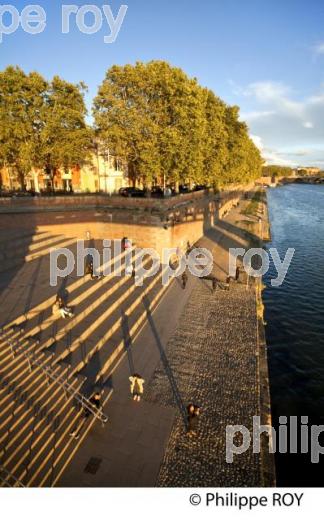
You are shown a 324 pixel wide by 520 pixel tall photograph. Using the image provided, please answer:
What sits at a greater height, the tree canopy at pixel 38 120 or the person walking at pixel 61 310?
Result: the tree canopy at pixel 38 120

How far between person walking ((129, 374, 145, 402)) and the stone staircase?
0.89 m

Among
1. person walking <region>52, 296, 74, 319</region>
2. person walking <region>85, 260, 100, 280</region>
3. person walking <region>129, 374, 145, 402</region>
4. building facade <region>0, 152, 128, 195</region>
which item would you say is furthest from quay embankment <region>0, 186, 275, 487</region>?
building facade <region>0, 152, 128, 195</region>

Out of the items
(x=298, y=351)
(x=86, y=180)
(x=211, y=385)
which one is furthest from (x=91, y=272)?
(x=86, y=180)

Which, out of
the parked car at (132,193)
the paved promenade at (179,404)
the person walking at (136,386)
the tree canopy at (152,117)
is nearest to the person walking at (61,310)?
the paved promenade at (179,404)

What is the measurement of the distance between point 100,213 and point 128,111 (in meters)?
9.03

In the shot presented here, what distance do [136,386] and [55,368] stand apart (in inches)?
116

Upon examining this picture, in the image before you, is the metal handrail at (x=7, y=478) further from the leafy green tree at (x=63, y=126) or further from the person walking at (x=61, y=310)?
the leafy green tree at (x=63, y=126)

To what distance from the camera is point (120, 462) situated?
26.6 ft

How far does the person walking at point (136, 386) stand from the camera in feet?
33.6

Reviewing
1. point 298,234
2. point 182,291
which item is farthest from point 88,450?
point 298,234

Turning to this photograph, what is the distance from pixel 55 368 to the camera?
10391mm

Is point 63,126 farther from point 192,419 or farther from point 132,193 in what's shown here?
point 192,419

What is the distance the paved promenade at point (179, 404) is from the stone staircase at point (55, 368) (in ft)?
2.01

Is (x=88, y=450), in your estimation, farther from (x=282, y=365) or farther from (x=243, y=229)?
(x=243, y=229)
